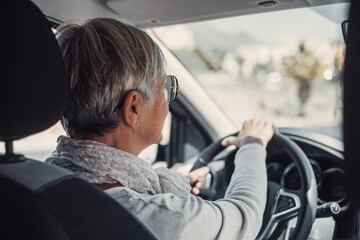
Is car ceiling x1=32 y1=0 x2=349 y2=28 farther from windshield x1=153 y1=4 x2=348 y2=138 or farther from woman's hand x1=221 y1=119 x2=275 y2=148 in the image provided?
windshield x1=153 y1=4 x2=348 y2=138

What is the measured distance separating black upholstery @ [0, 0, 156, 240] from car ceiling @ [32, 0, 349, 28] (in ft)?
1.91

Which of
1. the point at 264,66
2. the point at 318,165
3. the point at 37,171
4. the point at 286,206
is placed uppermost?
the point at 37,171

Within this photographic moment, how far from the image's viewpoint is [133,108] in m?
1.24

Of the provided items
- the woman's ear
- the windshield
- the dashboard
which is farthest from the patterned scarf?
the windshield

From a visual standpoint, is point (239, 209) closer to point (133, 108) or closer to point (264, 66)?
point (133, 108)

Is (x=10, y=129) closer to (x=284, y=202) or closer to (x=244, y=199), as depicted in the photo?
(x=244, y=199)

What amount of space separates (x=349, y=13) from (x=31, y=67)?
26.6 inches

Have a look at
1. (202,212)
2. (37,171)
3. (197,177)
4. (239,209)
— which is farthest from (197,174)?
(37,171)

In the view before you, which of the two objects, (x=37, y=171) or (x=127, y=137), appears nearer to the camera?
(x=37, y=171)

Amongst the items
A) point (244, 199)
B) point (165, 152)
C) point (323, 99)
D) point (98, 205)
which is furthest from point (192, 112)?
point (323, 99)

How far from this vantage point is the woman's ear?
120 cm

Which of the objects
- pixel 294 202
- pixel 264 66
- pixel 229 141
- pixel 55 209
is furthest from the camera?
pixel 264 66

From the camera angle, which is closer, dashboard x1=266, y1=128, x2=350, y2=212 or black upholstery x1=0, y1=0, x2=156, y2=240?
black upholstery x1=0, y1=0, x2=156, y2=240

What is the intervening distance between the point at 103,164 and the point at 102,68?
0.27m
